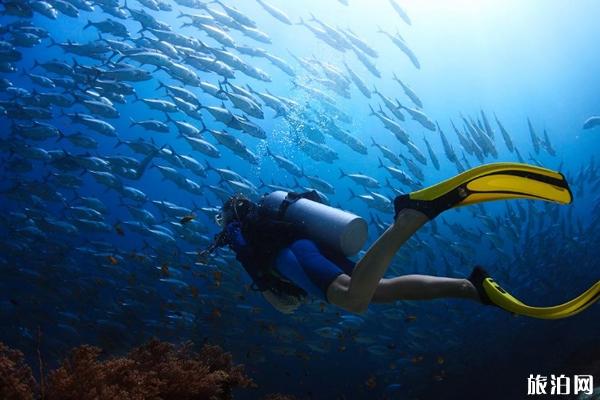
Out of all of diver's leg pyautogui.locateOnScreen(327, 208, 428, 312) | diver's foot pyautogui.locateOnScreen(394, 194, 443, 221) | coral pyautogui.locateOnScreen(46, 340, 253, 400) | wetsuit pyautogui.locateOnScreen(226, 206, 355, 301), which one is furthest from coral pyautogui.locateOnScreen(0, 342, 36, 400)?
diver's foot pyautogui.locateOnScreen(394, 194, 443, 221)

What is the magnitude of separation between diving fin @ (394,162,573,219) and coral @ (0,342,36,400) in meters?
2.84

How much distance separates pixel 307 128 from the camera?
17172 mm

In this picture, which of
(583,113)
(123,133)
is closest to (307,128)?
(123,133)

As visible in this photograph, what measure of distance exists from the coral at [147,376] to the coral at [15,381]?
168mm

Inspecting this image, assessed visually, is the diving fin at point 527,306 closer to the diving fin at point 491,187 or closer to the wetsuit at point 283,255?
the diving fin at point 491,187

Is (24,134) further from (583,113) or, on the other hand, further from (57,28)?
(583,113)

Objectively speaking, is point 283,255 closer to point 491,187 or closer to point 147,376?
point 147,376

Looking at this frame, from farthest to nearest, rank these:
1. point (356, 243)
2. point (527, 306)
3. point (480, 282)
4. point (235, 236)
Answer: point (235, 236) < point (356, 243) < point (480, 282) < point (527, 306)

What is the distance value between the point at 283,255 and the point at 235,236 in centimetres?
60

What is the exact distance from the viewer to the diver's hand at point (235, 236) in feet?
13.0

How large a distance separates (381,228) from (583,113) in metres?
73.7

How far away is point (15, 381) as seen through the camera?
2.93 m

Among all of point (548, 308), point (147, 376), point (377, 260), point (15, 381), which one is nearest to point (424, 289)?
point (377, 260)

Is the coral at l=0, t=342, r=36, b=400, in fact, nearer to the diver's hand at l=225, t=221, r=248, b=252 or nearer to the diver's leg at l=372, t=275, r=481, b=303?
the diver's hand at l=225, t=221, r=248, b=252
